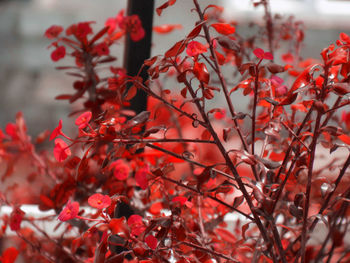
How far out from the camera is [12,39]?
4.00 feet

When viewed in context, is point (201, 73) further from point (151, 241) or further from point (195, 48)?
point (151, 241)

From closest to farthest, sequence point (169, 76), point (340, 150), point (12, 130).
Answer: point (12, 130)
point (169, 76)
point (340, 150)

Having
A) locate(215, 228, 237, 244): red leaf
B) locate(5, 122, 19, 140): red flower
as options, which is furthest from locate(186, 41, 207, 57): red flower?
locate(5, 122, 19, 140): red flower

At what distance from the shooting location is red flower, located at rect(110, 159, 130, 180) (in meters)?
0.76

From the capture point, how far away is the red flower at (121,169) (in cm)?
76

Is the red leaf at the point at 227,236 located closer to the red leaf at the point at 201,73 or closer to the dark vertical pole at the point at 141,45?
the dark vertical pole at the point at 141,45

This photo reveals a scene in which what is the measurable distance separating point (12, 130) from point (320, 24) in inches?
38.7

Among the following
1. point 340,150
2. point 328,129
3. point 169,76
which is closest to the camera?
point 328,129

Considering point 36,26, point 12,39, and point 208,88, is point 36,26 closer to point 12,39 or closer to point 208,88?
point 12,39

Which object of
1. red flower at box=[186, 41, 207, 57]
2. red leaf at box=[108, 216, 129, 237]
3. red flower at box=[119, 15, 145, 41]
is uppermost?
red flower at box=[119, 15, 145, 41]

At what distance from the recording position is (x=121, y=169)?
77 centimetres

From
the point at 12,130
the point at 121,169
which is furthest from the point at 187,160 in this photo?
the point at 12,130

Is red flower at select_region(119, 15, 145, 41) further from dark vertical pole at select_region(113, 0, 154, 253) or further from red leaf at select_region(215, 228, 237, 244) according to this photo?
red leaf at select_region(215, 228, 237, 244)

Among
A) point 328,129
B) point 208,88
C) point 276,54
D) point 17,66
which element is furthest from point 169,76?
point 328,129
